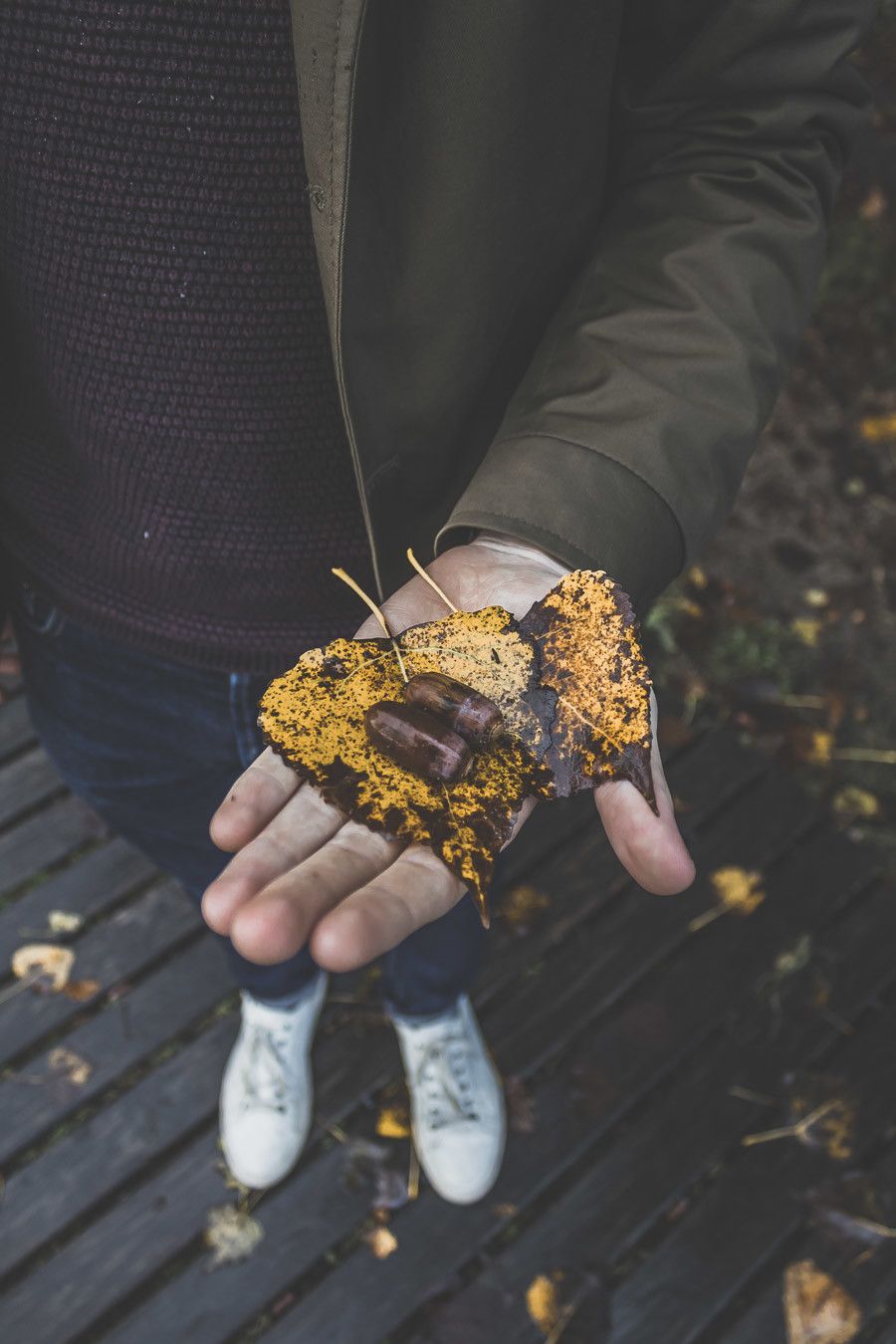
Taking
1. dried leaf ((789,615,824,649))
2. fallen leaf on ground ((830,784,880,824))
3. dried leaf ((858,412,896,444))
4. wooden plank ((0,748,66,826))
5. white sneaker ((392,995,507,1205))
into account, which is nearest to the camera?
white sneaker ((392,995,507,1205))

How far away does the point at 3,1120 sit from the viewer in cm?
246

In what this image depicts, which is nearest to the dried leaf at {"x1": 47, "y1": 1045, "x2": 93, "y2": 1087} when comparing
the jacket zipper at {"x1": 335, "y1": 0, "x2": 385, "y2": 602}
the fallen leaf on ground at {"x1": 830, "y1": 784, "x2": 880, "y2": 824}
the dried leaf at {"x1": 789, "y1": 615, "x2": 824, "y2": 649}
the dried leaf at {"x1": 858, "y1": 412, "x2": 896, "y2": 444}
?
the jacket zipper at {"x1": 335, "y1": 0, "x2": 385, "y2": 602}

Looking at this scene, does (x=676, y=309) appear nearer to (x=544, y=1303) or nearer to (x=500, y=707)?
(x=500, y=707)

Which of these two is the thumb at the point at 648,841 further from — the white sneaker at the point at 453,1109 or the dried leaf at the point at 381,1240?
the dried leaf at the point at 381,1240

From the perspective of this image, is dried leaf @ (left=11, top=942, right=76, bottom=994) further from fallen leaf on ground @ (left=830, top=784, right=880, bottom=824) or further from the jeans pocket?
fallen leaf on ground @ (left=830, top=784, right=880, bottom=824)

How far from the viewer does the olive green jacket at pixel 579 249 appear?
47.3 inches

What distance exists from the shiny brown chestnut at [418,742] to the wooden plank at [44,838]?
180 cm

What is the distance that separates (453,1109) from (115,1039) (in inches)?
36.5

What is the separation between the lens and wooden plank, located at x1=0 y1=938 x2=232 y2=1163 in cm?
247

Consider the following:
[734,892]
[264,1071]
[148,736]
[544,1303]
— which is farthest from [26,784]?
[734,892]

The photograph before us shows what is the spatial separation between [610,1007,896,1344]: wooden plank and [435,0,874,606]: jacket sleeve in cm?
174

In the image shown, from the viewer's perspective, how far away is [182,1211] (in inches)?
93.0

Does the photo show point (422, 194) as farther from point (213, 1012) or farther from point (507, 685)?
point (213, 1012)

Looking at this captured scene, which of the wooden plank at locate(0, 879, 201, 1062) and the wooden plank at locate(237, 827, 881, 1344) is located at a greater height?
the wooden plank at locate(0, 879, 201, 1062)
